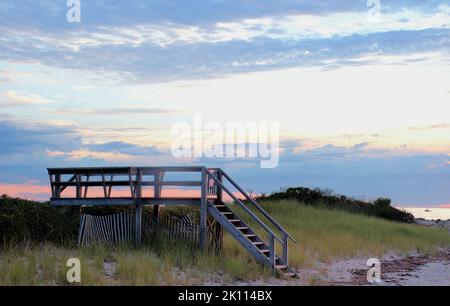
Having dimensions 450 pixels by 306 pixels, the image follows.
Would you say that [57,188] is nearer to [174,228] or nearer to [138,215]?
[138,215]

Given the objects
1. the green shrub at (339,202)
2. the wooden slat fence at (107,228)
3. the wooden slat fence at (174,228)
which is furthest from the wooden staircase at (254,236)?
the green shrub at (339,202)

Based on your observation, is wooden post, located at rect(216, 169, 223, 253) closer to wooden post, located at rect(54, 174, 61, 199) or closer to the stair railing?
the stair railing

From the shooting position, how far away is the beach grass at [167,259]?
16.8m

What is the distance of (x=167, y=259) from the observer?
63.1 ft

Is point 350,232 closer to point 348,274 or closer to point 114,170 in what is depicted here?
point 348,274

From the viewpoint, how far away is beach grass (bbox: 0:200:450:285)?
1684 centimetres

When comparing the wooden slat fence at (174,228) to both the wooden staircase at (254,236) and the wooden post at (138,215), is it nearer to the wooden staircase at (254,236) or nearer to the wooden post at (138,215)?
the wooden post at (138,215)

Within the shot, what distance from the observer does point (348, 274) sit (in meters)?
21.6

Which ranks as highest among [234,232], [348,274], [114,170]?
[114,170]

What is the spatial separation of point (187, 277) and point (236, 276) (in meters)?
1.60

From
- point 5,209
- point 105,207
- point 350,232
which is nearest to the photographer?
point 5,209

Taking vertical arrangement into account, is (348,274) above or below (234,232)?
below
